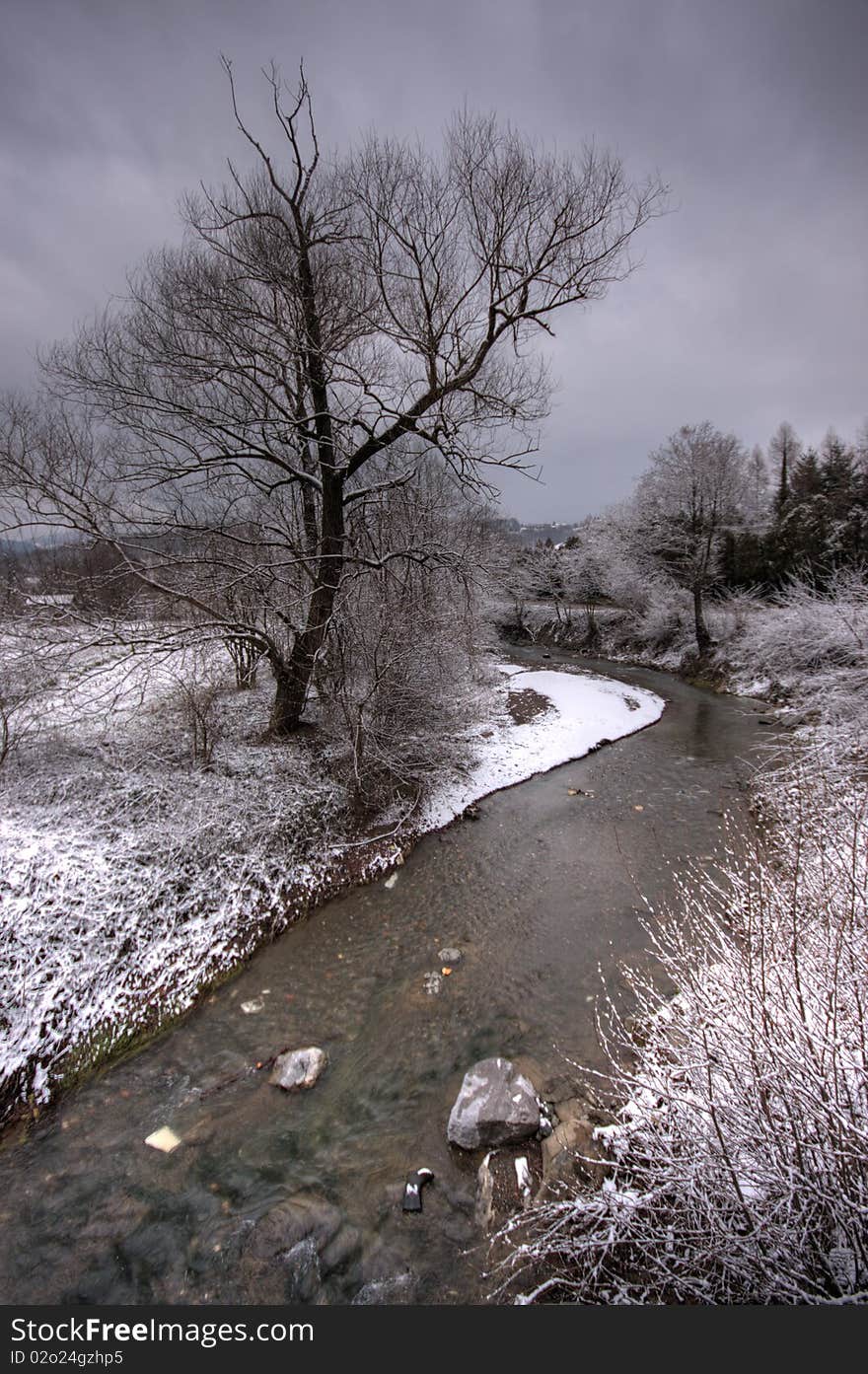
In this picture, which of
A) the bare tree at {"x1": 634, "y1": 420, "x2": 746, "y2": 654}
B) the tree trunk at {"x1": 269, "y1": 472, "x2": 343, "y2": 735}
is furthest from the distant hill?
the tree trunk at {"x1": 269, "y1": 472, "x2": 343, "y2": 735}

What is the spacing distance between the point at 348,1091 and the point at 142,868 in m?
3.09

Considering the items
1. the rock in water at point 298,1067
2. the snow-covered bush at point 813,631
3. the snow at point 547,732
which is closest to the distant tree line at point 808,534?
→ the snow-covered bush at point 813,631

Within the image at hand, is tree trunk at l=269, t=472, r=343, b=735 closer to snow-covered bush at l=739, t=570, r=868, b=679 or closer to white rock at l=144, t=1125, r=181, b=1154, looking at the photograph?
white rock at l=144, t=1125, r=181, b=1154

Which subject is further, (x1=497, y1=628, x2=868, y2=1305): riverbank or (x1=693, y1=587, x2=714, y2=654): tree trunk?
(x1=693, y1=587, x2=714, y2=654): tree trunk

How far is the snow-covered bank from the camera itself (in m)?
4.04

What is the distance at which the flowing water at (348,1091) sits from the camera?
2686mm

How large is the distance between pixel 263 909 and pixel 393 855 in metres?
1.95

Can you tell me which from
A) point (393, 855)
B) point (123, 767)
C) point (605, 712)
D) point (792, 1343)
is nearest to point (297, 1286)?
point (792, 1343)

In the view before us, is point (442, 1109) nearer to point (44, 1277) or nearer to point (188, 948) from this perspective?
point (44, 1277)

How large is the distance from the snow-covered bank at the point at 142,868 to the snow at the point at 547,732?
0.37 feet

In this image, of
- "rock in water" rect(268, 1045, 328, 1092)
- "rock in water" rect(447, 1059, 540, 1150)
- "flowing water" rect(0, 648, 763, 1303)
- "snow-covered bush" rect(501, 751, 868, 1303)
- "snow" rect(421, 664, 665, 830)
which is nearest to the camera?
"snow-covered bush" rect(501, 751, 868, 1303)

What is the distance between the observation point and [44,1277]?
262 cm

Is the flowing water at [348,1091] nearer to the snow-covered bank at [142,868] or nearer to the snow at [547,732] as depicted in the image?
the snow-covered bank at [142,868]

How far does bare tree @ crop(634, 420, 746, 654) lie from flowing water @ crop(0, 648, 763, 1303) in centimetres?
1421
